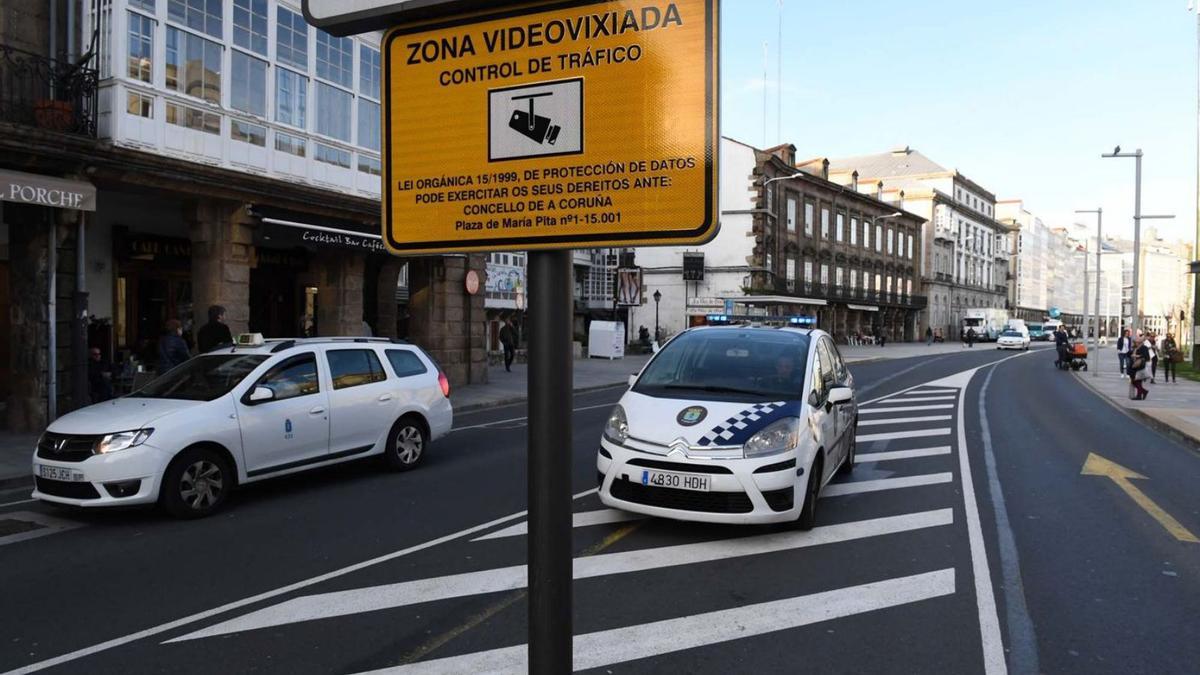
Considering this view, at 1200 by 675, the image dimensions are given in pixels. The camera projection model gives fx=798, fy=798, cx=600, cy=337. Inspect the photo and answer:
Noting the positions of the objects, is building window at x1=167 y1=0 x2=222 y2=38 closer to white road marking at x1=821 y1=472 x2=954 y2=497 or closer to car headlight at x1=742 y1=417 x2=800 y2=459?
car headlight at x1=742 y1=417 x2=800 y2=459

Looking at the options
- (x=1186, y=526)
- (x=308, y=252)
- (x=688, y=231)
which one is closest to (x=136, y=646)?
(x=688, y=231)

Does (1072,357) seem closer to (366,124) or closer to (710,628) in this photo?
(366,124)

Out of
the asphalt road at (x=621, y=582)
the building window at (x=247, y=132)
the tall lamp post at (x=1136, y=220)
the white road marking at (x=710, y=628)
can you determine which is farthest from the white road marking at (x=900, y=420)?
the tall lamp post at (x=1136, y=220)

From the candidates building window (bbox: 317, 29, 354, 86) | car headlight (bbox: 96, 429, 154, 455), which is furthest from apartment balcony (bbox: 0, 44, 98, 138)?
car headlight (bbox: 96, 429, 154, 455)

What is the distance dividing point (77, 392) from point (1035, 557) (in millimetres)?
13173

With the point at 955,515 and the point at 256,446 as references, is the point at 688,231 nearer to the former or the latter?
the point at 955,515

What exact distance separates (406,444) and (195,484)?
9.26 ft

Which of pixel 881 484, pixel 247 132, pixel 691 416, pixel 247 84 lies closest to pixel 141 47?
pixel 247 84

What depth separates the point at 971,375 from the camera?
2912cm

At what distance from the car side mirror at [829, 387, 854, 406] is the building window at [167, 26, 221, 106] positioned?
12.0m

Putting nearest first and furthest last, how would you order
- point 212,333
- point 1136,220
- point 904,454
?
point 904,454 → point 212,333 → point 1136,220

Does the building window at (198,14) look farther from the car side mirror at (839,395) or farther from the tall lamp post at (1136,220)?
the tall lamp post at (1136,220)

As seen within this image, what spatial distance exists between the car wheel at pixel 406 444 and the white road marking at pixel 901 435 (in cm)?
651

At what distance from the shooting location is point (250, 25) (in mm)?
14836
